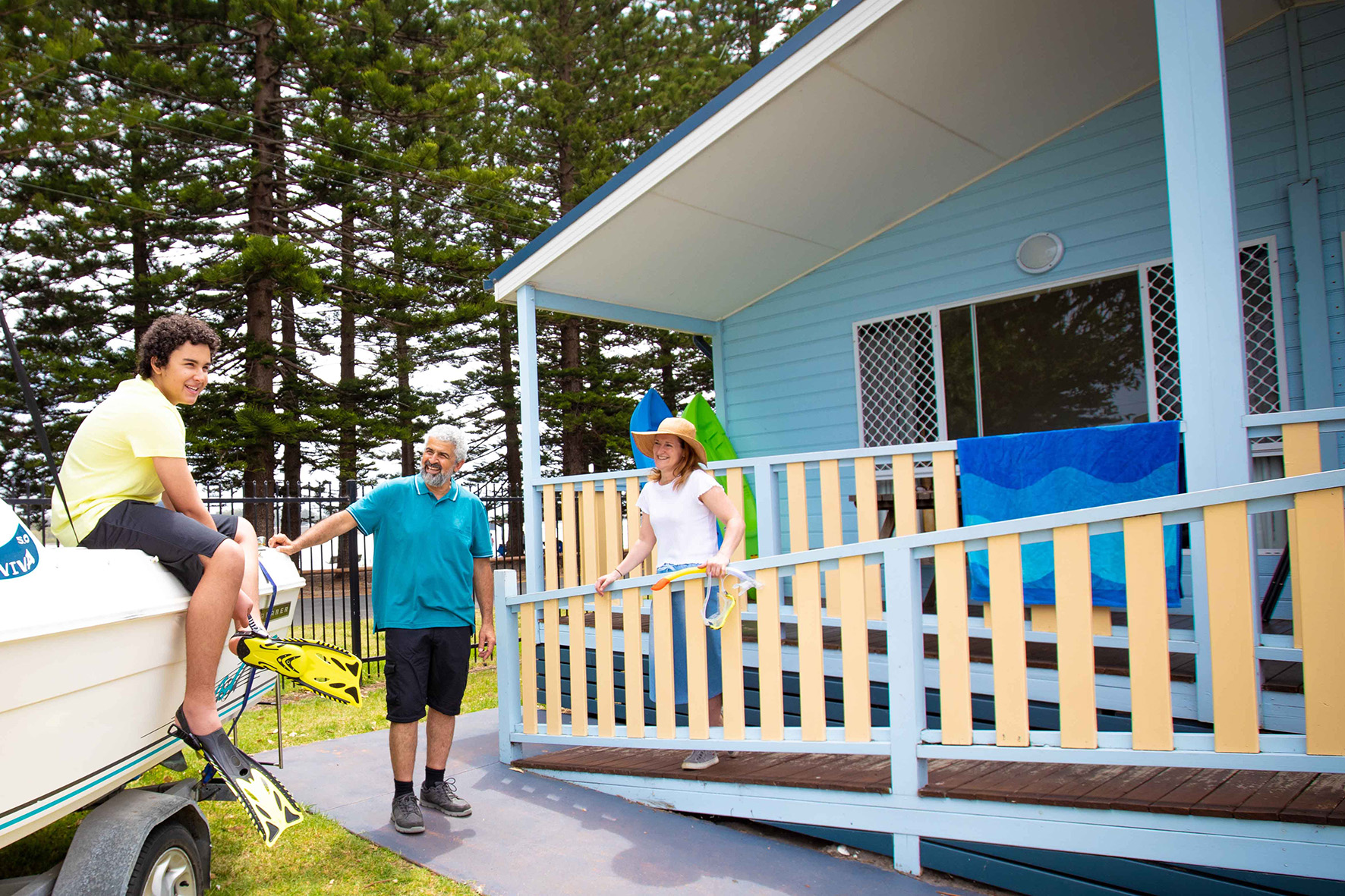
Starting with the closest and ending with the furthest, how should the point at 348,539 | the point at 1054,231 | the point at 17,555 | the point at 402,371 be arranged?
the point at 17,555 < the point at 1054,231 < the point at 348,539 < the point at 402,371

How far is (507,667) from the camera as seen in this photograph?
196 inches

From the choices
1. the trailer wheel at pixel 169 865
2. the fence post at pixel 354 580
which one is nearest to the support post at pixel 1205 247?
the trailer wheel at pixel 169 865

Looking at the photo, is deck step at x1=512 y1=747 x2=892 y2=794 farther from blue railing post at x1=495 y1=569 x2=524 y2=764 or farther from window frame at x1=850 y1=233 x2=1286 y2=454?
window frame at x1=850 y1=233 x2=1286 y2=454

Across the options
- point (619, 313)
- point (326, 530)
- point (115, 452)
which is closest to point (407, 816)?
point (326, 530)

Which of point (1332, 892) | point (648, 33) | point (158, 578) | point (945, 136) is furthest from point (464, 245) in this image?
point (1332, 892)

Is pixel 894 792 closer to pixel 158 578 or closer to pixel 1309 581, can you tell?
pixel 1309 581

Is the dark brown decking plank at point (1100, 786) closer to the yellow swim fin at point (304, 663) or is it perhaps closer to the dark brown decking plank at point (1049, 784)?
the dark brown decking plank at point (1049, 784)

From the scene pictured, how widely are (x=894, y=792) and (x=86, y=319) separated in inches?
763

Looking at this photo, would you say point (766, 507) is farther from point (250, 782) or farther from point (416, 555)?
point (250, 782)

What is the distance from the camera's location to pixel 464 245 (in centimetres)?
1891

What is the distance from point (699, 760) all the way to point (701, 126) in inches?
144

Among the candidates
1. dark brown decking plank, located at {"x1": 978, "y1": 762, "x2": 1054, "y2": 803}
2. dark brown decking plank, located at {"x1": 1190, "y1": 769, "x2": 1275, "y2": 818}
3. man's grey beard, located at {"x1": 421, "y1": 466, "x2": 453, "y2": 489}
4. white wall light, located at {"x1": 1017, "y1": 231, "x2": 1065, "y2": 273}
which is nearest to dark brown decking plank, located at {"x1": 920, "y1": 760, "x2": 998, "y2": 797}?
dark brown decking plank, located at {"x1": 978, "y1": 762, "x2": 1054, "y2": 803}

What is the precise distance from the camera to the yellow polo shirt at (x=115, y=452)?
2.80 metres

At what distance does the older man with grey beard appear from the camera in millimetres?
3834
